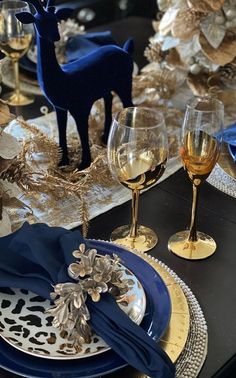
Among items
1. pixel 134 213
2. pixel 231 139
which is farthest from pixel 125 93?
pixel 134 213

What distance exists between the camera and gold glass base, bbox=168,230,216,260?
0.84 metres

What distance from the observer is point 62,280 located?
648 mm

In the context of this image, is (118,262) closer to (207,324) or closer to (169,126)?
(207,324)

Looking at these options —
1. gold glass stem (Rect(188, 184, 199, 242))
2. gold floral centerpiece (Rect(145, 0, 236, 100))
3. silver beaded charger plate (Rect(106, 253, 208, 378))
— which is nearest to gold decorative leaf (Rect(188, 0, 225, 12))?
gold floral centerpiece (Rect(145, 0, 236, 100))

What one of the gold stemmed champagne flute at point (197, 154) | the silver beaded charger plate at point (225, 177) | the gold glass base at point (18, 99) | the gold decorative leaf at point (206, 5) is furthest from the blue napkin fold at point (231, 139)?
the gold glass base at point (18, 99)

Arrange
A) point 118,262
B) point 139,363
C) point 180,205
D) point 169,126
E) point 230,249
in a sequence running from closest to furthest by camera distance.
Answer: point 139,363 → point 118,262 → point 230,249 → point 180,205 → point 169,126

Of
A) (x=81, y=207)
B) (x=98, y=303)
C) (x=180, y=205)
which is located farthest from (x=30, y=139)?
(x=98, y=303)

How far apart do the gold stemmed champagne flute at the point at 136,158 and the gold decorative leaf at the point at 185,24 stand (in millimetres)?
386

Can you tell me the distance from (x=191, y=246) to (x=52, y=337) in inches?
11.8

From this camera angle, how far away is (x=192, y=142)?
863 mm

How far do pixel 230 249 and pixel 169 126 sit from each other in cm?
42

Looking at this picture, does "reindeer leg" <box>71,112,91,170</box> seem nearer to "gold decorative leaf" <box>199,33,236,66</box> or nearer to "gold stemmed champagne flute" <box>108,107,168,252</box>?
"gold stemmed champagne flute" <box>108,107,168,252</box>

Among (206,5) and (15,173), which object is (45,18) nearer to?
(15,173)

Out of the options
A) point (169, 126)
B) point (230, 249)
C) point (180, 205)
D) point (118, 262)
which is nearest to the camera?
point (118, 262)
